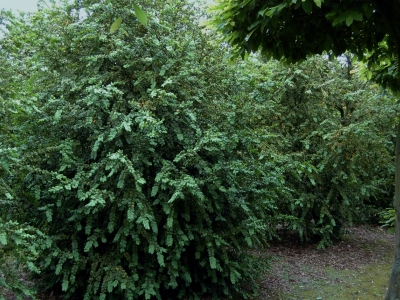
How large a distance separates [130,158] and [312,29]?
2737 millimetres

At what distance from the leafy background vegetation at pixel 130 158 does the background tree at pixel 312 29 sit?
4.19 ft

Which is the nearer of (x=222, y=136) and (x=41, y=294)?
(x=222, y=136)

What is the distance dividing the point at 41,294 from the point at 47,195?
163 cm

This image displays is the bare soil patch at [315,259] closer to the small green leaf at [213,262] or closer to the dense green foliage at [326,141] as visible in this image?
the dense green foliage at [326,141]

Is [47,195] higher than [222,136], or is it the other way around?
[222,136]

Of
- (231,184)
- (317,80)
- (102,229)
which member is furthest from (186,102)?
(317,80)

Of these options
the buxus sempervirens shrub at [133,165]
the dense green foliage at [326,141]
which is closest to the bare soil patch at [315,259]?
the dense green foliage at [326,141]

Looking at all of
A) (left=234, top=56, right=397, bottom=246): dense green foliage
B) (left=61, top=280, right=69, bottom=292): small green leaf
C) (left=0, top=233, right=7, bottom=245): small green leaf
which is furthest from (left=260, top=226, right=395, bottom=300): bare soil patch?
(left=0, top=233, right=7, bottom=245): small green leaf

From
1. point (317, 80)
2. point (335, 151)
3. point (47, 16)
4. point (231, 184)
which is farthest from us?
point (317, 80)

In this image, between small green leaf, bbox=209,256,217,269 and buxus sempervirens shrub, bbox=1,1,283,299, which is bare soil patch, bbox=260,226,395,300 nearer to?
buxus sempervirens shrub, bbox=1,1,283,299

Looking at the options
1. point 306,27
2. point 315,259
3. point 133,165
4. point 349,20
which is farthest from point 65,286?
point 315,259

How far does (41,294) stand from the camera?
18.9ft

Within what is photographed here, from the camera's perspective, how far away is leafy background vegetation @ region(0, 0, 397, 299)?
4879 mm

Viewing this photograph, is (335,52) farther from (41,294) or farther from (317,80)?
(317,80)
